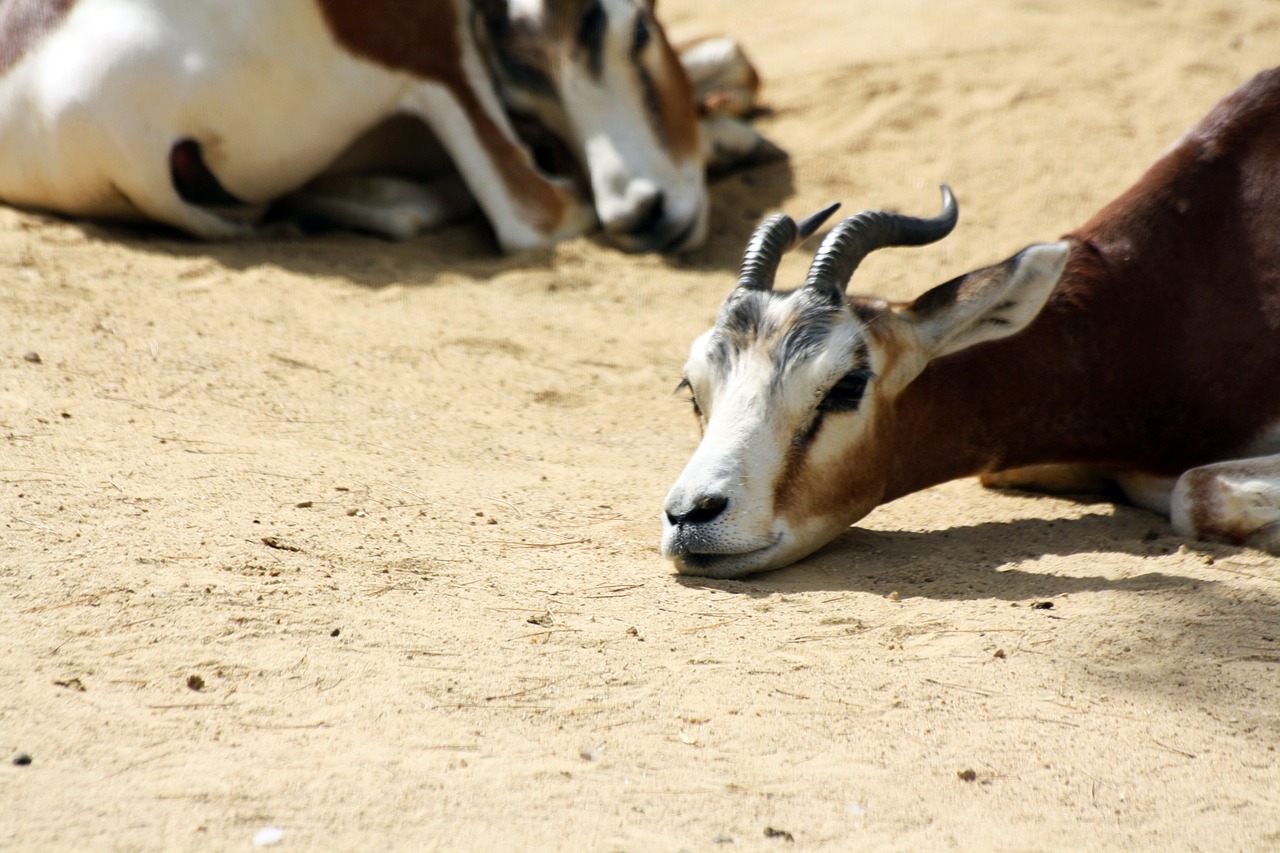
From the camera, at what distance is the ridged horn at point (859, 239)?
4051 millimetres

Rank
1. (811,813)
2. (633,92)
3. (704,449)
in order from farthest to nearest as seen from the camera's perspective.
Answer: (633,92) → (704,449) → (811,813)

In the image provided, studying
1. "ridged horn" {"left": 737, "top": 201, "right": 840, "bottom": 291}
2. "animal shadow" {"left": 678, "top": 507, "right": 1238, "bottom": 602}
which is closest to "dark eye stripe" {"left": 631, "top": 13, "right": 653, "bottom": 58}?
"ridged horn" {"left": 737, "top": 201, "right": 840, "bottom": 291}

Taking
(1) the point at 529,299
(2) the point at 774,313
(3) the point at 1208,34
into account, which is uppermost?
(2) the point at 774,313

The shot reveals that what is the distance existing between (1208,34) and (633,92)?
3.63 metres

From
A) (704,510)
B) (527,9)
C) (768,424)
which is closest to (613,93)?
(527,9)

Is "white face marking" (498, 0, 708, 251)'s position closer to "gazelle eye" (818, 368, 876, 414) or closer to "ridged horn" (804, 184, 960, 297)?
"ridged horn" (804, 184, 960, 297)

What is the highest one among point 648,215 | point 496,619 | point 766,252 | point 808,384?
point 766,252

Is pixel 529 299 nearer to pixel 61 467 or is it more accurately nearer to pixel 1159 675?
pixel 61 467

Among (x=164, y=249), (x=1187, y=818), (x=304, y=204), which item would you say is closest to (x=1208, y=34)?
(x=304, y=204)

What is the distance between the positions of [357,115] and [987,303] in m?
3.66

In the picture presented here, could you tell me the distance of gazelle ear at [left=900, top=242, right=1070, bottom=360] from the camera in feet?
13.4

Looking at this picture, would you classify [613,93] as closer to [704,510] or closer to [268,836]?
[704,510]

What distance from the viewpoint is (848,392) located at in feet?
13.0

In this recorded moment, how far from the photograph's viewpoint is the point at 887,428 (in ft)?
13.4
